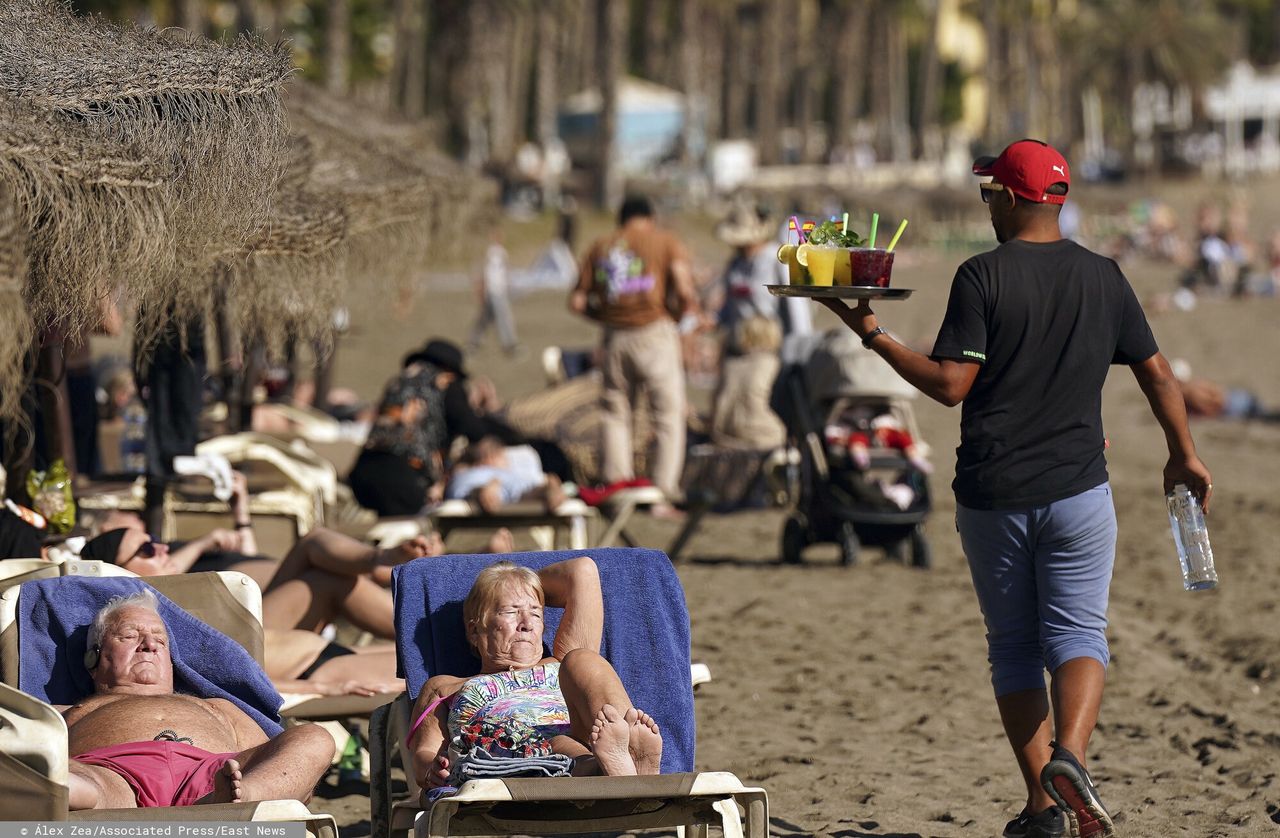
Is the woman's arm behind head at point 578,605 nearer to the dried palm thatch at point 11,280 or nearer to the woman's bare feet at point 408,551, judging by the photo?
the woman's bare feet at point 408,551

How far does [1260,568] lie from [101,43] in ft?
21.9

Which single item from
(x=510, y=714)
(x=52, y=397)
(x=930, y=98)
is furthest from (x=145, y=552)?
(x=930, y=98)

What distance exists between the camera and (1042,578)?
4.39m

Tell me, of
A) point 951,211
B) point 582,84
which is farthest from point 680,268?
point 582,84

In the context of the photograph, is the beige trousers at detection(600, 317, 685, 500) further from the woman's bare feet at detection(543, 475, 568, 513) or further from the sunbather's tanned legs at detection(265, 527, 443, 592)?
the sunbather's tanned legs at detection(265, 527, 443, 592)

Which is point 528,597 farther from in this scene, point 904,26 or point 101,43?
point 904,26

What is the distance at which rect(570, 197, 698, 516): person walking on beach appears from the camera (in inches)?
391

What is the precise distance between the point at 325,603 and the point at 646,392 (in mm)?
4435

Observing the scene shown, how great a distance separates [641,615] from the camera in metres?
4.75

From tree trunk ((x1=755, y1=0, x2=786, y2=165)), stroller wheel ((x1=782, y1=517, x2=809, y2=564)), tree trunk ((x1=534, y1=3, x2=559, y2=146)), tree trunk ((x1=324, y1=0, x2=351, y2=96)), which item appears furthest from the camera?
tree trunk ((x1=755, y1=0, x2=786, y2=165))

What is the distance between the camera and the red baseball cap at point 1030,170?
14.1ft

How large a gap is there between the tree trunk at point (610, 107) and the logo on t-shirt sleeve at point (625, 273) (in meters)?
30.4

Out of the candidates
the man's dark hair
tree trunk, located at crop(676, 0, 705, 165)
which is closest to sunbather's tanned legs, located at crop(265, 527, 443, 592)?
the man's dark hair

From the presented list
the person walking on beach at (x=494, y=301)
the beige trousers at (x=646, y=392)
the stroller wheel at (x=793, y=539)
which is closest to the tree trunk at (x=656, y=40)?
the person walking on beach at (x=494, y=301)
